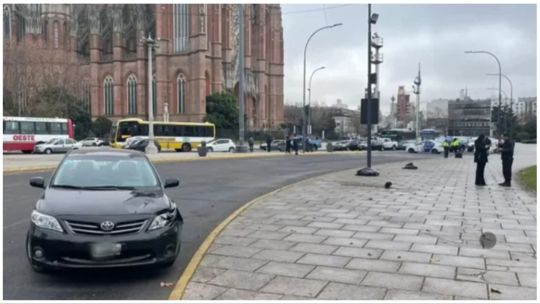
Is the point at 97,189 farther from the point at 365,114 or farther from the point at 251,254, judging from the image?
the point at 365,114

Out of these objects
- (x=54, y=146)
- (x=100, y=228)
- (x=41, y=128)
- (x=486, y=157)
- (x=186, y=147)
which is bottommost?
(x=186, y=147)

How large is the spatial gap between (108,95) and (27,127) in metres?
34.7

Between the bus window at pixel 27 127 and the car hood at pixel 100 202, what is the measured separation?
36309 mm

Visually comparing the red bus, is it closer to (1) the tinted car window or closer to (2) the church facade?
(2) the church facade

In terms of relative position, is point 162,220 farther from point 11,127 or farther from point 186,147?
point 186,147

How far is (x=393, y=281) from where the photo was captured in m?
5.05

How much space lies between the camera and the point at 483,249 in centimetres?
646

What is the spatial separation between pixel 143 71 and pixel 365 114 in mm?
55606

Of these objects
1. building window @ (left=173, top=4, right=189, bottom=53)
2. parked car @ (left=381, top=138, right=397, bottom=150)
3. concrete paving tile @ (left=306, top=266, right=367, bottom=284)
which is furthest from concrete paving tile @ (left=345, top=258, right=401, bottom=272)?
building window @ (left=173, top=4, right=189, bottom=53)

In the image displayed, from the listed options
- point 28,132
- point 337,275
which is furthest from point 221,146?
point 337,275

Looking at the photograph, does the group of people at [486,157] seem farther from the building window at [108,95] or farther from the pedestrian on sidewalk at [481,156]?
the building window at [108,95]

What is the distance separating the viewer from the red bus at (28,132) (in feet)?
121

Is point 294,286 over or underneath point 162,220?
underneath

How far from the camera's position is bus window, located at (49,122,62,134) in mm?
41062
